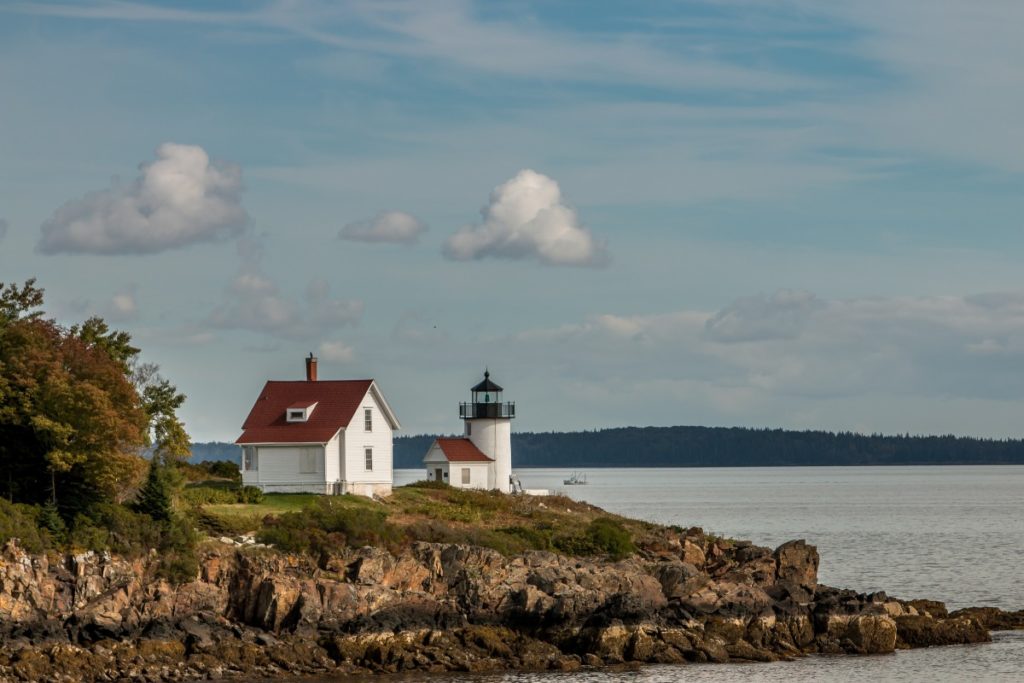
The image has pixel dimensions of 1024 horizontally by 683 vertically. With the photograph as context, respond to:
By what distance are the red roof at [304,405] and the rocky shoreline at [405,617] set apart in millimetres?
12087

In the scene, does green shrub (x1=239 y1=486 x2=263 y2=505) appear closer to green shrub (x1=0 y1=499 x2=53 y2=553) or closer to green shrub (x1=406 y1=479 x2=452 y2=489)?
green shrub (x1=0 y1=499 x2=53 y2=553)

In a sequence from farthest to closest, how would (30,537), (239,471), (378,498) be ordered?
(239,471) < (378,498) < (30,537)

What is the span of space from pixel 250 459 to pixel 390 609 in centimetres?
1598

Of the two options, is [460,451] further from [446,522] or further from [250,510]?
[250,510]

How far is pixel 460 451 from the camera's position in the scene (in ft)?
224

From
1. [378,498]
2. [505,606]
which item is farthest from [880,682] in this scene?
[378,498]

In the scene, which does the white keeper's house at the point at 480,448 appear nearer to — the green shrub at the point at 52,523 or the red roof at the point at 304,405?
the red roof at the point at 304,405

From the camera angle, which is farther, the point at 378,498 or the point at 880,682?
the point at 378,498

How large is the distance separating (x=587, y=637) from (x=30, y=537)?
48.4 ft

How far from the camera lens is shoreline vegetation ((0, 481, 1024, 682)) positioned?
3734cm

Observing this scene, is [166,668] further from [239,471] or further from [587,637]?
[239,471]

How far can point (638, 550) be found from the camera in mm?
49750

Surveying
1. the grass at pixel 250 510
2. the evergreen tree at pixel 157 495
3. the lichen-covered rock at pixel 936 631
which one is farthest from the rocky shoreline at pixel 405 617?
the grass at pixel 250 510

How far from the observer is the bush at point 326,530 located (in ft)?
140
